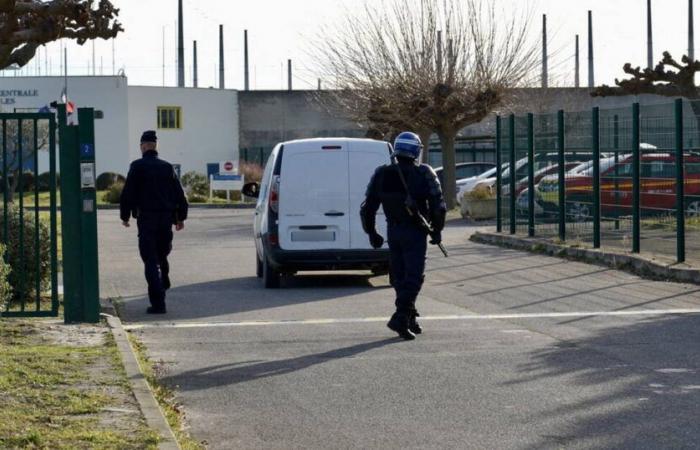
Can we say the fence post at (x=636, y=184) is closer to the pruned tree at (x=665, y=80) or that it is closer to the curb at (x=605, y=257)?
the curb at (x=605, y=257)

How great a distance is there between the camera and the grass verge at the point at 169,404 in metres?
7.44

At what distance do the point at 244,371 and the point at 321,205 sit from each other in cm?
652

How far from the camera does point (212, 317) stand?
45.0 feet

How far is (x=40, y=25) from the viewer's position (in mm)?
16797

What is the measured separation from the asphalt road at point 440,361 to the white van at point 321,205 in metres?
0.45

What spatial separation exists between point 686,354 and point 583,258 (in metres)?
9.24

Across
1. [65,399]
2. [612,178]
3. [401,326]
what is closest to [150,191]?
[401,326]

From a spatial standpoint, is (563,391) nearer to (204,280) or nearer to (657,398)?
(657,398)

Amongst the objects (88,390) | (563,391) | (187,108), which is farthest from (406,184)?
(187,108)

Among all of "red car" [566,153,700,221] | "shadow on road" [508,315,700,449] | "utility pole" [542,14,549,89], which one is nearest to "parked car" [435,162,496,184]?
"utility pole" [542,14,549,89]

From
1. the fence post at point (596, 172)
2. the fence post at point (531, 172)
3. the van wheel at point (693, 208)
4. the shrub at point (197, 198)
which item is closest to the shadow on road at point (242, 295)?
the fence post at point (596, 172)

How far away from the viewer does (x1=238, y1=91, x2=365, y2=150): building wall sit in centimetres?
6456

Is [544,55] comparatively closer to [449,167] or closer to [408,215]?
[449,167]

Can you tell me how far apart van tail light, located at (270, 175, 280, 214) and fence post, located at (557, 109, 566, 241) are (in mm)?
6833
